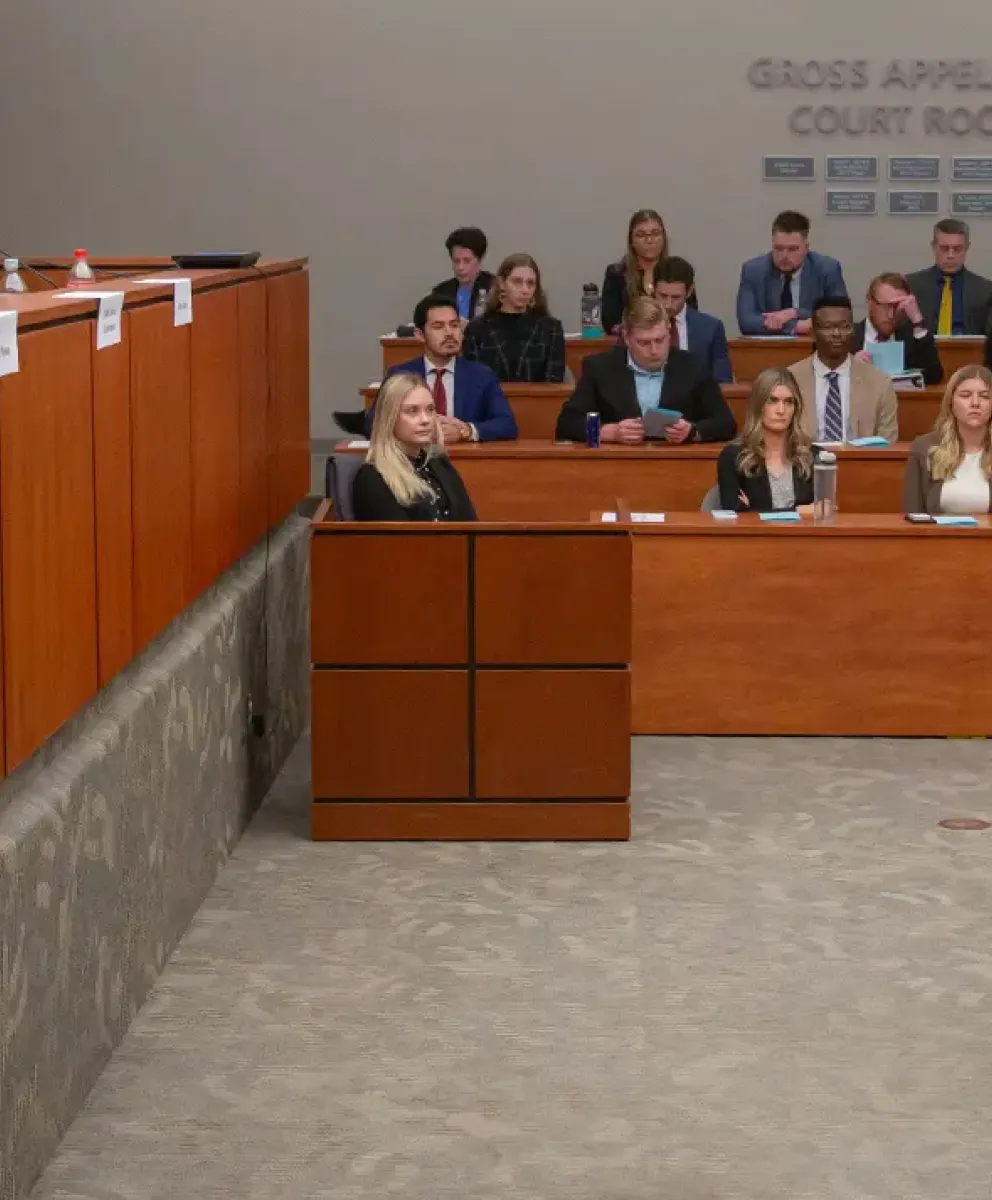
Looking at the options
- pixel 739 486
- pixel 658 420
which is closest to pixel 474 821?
pixel 739 486

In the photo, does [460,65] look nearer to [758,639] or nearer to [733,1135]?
[758,639]

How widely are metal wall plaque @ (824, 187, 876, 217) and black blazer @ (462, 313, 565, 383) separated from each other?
4.34 metres

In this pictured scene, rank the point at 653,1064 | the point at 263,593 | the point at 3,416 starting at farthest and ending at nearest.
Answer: the point at 263,593, the point at 653,1064, the point at 3,416

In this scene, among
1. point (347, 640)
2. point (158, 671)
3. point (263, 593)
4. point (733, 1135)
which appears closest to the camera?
point (733, 1135)

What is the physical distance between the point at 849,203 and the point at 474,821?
9.16 m

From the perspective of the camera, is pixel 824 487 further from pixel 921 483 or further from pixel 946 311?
pixel 946 311

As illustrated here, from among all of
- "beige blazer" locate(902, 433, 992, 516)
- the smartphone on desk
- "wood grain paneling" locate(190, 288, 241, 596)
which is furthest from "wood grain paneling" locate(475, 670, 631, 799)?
the smartphone on desk

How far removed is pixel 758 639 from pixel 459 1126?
3.61 m

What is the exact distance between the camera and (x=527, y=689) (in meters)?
6.08

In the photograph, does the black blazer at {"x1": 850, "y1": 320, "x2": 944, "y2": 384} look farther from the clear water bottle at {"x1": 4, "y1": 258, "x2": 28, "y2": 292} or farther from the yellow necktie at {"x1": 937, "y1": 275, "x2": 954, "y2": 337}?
the clear water bottle at {"x1": 4, "y1": 258, "x2": 28, "y2": 292}

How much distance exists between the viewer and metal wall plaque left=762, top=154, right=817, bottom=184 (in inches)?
560

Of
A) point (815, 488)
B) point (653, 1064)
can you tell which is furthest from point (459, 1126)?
point (815, 488)

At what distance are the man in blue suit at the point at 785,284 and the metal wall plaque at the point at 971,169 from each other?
2.44 m

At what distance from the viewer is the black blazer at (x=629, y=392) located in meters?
9.19
